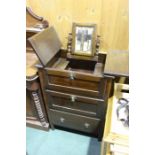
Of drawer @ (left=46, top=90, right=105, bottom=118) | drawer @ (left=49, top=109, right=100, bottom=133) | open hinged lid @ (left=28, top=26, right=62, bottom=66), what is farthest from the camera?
drawer @ (left=49, top=109, right=100, bottom=133)

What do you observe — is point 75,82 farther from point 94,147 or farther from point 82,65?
point 94,147

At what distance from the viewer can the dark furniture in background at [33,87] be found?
1.49m

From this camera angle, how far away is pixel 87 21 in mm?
1554

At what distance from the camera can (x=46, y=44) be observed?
142cm

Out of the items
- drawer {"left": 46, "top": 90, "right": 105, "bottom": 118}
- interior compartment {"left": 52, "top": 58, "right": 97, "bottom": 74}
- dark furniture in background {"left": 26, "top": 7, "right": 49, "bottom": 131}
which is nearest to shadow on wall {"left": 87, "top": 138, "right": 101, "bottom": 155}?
drawer {"left": 46, "top": 90, "right": 105, "bottom": 118}

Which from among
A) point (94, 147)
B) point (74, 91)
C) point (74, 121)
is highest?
point (74, 91)

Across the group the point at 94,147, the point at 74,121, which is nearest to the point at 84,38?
the point at 74,121

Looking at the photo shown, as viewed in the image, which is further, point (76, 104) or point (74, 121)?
point (74, 121)

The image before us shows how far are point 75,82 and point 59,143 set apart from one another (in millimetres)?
691

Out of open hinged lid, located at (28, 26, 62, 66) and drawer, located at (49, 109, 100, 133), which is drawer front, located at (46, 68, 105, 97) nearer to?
open hinged lid, located at (28, 26, 62, 66)

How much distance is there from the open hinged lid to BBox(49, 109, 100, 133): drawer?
545 millimetres

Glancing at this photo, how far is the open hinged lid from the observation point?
129 centimetres
